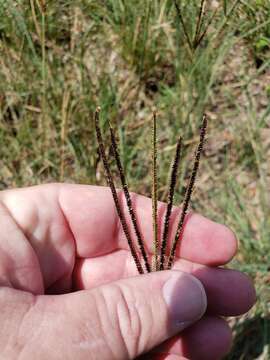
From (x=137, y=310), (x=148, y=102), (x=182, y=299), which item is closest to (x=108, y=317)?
(x=137, y=310)

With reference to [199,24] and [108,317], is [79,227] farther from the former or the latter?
[199,24]

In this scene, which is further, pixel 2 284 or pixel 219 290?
pixel 219 290

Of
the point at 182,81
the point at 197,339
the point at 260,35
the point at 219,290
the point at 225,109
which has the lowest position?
the point at 197,339

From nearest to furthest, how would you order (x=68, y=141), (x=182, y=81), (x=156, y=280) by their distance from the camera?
(x=156, y=280) < (x=182, y=81) < (x=68, y=141)

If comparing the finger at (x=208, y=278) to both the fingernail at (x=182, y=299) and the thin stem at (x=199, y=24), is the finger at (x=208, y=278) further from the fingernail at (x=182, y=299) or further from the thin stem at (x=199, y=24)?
the thin stem at (x=199, y=24)

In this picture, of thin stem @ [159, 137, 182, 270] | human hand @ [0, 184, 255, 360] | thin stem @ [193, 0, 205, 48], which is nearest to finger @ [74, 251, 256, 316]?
human hand @ [0, 184, 255, 360]

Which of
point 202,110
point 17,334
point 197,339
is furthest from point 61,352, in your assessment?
point 202,110

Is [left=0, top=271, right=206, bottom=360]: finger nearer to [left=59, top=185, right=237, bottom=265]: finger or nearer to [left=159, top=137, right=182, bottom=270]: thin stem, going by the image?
[left=159, top=137, right=182, bottom=270]: thin stem

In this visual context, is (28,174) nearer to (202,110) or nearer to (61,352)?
(202,110)
